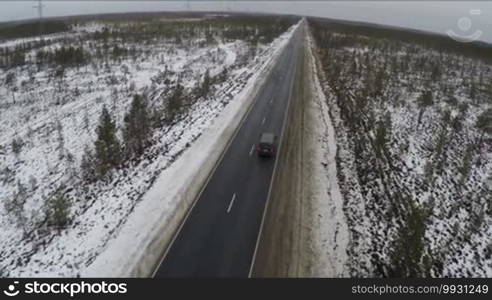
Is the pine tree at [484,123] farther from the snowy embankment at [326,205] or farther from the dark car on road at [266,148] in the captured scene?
the dark car on road at [266,148]

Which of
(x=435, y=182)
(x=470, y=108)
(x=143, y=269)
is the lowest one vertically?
(x=143, y=269)

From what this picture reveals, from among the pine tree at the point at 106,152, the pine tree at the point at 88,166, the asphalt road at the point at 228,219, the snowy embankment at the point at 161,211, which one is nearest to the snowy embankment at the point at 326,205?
the asphalt road at the point at 228,219

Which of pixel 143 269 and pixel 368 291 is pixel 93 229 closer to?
pixel 143 269

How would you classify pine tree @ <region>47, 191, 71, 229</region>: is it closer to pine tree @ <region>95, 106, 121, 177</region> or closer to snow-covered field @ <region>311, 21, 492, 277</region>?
pine tree @ <region>95, 106, 121, 177</region>

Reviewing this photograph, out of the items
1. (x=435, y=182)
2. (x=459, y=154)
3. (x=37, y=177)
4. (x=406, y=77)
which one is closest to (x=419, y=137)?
(x=459, y=154)

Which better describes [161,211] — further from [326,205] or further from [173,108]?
[173,108]

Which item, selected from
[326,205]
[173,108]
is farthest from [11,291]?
[173,108]

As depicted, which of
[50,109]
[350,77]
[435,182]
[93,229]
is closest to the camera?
[93,229]
